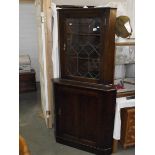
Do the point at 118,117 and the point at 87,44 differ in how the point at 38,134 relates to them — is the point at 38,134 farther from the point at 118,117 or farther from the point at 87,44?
the point at 87,44

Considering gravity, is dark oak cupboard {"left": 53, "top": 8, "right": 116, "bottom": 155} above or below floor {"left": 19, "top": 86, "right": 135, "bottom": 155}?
above

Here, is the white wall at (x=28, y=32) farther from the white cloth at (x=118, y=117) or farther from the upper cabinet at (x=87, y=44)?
the white cloth at (x=118, y=117)

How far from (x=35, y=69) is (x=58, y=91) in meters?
3.38

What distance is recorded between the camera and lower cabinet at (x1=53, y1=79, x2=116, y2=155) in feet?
8.91

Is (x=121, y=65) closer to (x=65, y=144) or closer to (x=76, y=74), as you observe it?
(x=76, y=74)

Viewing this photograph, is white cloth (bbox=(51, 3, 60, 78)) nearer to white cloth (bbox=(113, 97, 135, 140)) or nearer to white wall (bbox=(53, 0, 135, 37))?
white wall (bbox=(53, 0, 135, 37))

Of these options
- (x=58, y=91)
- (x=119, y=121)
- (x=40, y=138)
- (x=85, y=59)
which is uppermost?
(x=85, y=59)

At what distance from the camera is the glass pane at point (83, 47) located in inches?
109

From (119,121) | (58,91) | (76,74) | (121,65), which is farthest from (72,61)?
(119,121)

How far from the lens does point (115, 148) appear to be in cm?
292

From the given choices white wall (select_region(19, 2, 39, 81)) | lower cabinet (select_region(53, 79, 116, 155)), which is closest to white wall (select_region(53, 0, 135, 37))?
lower cabinet (select_region(53, 79, 116, 155))

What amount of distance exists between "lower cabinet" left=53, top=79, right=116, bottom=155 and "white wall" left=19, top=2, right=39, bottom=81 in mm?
3336

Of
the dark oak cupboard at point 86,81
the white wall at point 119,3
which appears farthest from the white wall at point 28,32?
the dark oak cupboard at point 86,81

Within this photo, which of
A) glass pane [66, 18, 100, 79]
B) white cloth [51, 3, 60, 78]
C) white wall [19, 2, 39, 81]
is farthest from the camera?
white wall [19, 2, 39, 81]
